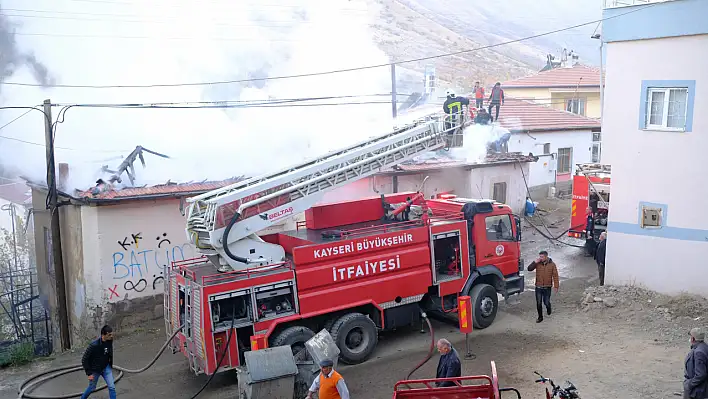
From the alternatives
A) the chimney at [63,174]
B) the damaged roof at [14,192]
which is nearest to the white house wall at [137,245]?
the chimney at [63,174]

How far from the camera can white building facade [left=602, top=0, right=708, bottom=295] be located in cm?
1216

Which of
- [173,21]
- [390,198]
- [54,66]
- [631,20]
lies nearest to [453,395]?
[390,198]

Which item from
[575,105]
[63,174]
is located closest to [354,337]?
Result: [63,174]

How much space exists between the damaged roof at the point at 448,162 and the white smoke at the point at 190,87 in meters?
1.94

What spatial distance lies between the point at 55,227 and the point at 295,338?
6.66m

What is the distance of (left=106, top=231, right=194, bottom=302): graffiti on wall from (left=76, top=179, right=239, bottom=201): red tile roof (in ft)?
3.01

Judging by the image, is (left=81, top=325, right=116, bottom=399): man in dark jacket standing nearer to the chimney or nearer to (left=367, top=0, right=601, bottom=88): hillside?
the chimney

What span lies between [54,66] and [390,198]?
44.8ft

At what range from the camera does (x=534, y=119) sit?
28484 millimetres

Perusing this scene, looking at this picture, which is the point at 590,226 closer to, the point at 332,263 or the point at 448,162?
the point at 448,162

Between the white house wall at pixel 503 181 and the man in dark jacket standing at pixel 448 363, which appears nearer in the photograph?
the man in dark jacket standing at pixel 448 363

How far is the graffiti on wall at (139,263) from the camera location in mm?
13172

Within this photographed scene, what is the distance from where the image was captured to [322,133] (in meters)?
19.9

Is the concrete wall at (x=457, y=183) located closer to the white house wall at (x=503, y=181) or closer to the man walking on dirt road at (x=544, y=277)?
the white house wall at (x=503, y=181)
